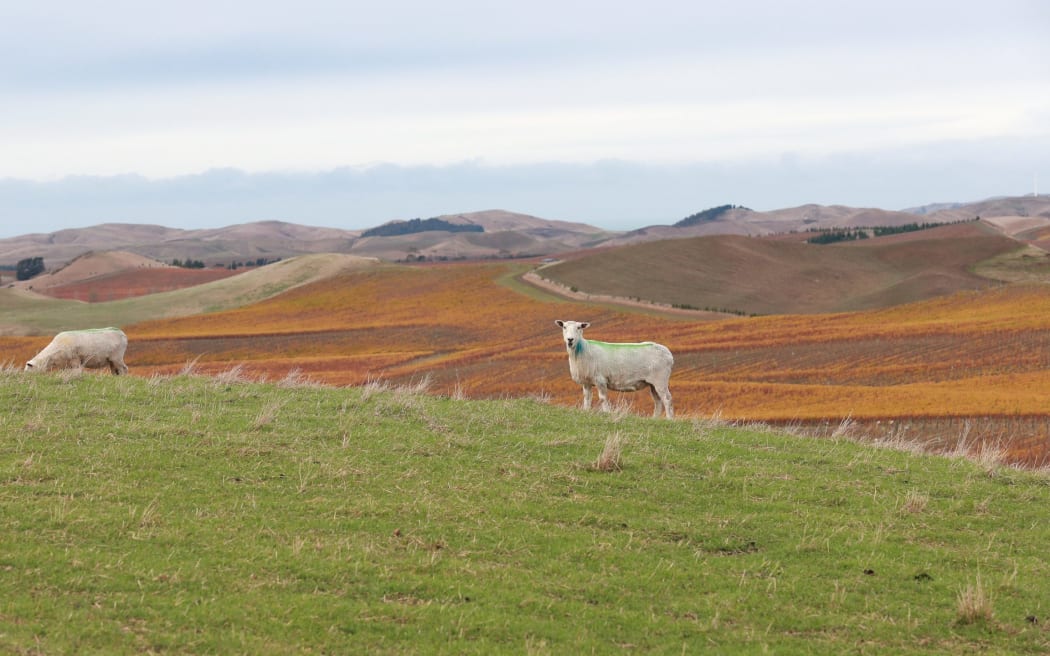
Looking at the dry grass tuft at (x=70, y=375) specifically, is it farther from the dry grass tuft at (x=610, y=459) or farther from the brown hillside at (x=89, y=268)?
the brown hillside at (x=89, y=268)

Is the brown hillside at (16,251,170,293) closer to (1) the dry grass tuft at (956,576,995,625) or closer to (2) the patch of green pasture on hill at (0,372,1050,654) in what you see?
(2) the patch of green pasture on hill at (0,372,1050,654)

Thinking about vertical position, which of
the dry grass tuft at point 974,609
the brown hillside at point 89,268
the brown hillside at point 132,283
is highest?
the brown hillside at point 89,268

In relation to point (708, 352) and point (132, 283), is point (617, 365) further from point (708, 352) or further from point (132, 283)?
→ point (132, 283)

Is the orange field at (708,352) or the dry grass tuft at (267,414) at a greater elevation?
the dry grass tuft at (267,414)

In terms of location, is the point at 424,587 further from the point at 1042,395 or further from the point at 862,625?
the point at 1042,395

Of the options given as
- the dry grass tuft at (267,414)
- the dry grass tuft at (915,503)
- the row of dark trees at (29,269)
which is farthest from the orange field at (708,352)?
the row of dark trees at (29,269)

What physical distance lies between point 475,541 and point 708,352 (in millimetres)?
44971

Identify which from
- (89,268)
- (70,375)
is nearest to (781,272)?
(70,375)

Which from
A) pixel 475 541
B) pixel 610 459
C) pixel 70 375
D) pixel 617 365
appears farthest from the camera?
pixel 617 365

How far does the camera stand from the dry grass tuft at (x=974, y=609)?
8844 mm

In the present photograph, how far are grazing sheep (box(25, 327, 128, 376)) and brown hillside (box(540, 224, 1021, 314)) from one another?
2523 inches

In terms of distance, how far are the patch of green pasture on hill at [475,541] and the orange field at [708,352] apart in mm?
10824

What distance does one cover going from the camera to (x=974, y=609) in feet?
29.1

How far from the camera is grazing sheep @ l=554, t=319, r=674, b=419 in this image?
21.5 meters
